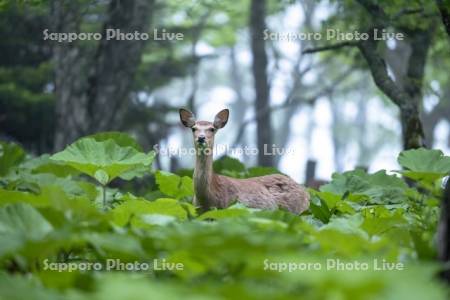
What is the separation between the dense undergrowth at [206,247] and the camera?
7.63 ft

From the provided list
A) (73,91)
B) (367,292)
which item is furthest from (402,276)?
(73,91)

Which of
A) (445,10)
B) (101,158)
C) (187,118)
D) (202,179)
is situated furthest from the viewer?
(187,118)

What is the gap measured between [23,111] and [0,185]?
8.91 m

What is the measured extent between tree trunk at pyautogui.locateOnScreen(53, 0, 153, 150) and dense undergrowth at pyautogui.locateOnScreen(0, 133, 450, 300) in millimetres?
5085

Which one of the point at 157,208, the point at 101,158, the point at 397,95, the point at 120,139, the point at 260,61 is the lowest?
the point at 157,208

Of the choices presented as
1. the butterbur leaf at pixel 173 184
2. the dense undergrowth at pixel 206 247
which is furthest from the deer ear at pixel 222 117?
the dense undergrowth at pixel 206 247

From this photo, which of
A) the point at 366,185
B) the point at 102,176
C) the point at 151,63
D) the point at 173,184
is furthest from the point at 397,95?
the point at 151,63

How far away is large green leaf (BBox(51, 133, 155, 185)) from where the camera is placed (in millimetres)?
4801

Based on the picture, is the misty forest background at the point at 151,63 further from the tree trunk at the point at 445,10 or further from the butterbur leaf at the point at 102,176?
the butterbur leaf at the point at 102,176

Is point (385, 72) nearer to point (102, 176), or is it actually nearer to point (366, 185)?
point (366, 185)

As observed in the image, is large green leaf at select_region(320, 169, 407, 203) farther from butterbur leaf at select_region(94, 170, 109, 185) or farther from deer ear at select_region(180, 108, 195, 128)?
butterbur leaf at select_region(94, 170, 109, 185)

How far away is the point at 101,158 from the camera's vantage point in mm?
4887

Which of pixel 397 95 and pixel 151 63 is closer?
pixel 397 95

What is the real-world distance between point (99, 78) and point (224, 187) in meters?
4.60
